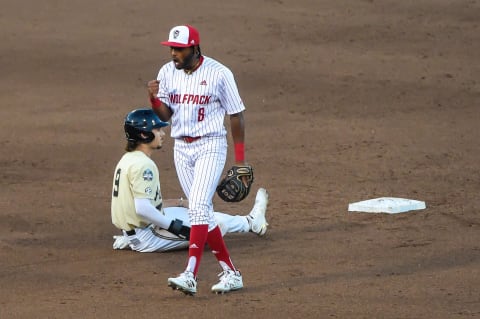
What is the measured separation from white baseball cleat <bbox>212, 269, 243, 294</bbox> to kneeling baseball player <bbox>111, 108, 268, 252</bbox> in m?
1.18

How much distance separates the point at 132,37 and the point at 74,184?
18.3ft

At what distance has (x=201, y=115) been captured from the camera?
8.63 metres

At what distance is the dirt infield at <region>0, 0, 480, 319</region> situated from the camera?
8.63m

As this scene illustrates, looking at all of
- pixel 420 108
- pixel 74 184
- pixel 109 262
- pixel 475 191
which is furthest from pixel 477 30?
pixel 109 262

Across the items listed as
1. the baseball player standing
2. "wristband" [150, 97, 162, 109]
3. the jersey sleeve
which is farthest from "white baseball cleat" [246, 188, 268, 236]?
"wristband" [150, 97, 162, 109]

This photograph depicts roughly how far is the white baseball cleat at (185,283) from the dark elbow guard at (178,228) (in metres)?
1.38

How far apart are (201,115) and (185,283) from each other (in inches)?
50.7

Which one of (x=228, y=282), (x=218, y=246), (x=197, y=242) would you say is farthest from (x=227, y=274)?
(x=197, y=242)

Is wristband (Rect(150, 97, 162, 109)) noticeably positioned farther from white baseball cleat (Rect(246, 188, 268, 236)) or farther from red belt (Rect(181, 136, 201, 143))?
white baseball cleat (Rect(246, 188, 268, 236))

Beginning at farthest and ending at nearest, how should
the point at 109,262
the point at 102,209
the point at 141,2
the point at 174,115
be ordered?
the point at 141,2, the point at 102,209, the point at 109,262, the point at 174,115

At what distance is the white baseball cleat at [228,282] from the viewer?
27.8ft

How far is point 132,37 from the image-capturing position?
17641 millimetres

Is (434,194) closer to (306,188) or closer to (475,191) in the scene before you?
(475,191)

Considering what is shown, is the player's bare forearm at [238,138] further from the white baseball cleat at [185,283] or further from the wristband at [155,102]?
the white baseball cleat at [185,283]
